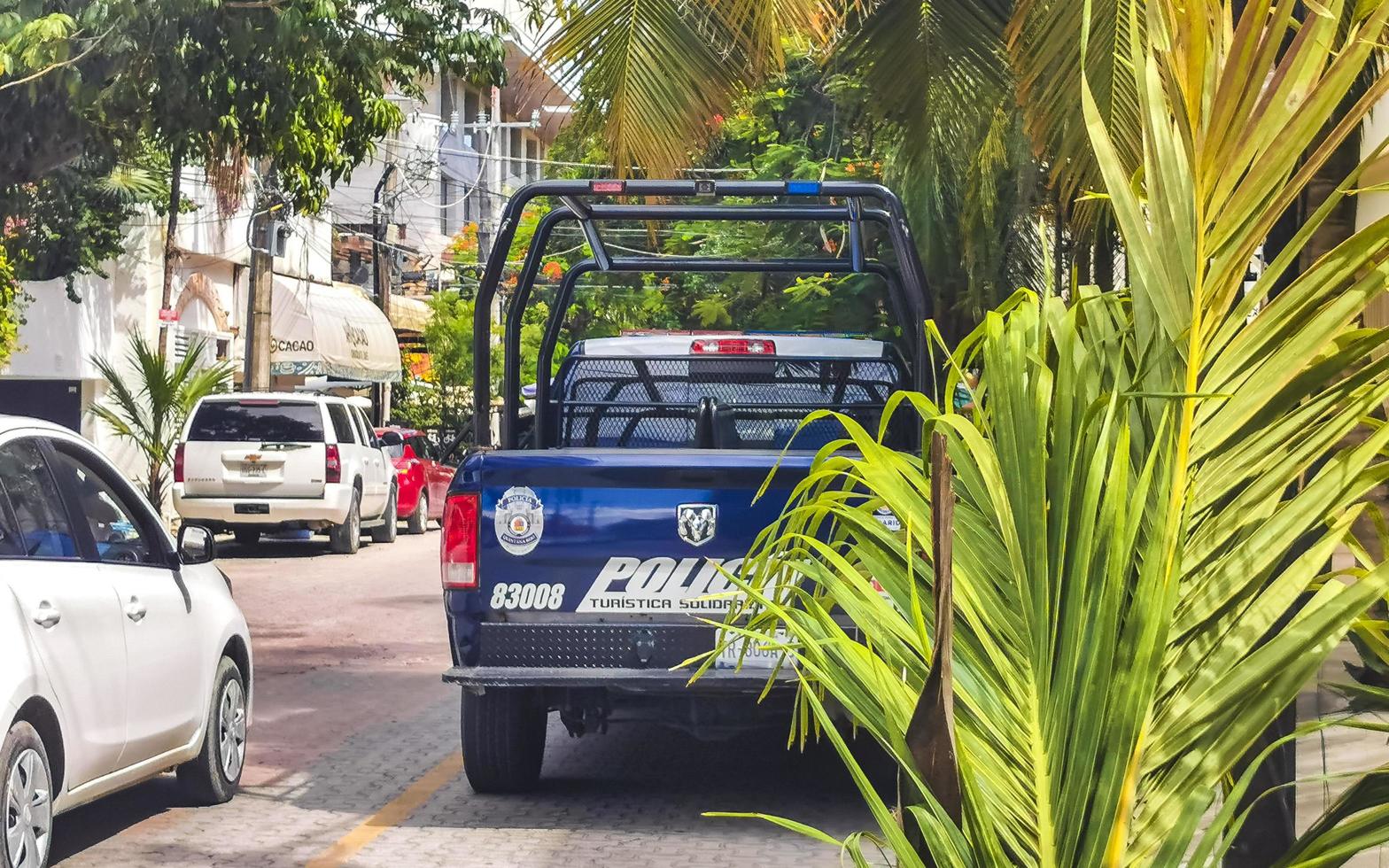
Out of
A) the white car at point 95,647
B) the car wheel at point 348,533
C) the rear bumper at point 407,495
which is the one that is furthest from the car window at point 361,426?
the white car at point 95,647

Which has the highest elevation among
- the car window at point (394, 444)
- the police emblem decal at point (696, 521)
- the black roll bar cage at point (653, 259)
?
the black roll bar cage at point (653, 259)

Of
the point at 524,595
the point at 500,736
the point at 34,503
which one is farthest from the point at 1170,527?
the point at 500,736

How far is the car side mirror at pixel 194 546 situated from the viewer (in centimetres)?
740

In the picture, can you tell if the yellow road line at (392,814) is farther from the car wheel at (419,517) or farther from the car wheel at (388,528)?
the car wheel at (419,517)

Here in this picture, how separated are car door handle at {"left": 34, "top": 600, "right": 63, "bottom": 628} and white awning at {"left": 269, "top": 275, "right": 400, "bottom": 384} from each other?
30.5 m

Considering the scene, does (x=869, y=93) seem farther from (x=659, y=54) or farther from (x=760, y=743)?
(x=760, y=743)

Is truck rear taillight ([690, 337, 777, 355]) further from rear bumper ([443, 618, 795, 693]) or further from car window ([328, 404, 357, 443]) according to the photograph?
car window ([328, 404, 357, 443])

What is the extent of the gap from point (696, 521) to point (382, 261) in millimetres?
38055

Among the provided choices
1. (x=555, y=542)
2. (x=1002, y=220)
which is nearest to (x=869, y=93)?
(x=555, y=542)

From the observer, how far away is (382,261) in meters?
44.0

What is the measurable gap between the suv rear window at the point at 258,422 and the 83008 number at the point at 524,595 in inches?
590

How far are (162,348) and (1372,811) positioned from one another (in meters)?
25.3

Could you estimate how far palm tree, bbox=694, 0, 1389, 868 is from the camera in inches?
107

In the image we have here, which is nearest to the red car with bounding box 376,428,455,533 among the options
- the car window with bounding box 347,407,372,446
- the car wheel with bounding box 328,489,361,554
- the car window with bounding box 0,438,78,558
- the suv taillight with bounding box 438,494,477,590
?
the car window with bounding box 347,407,372,446
